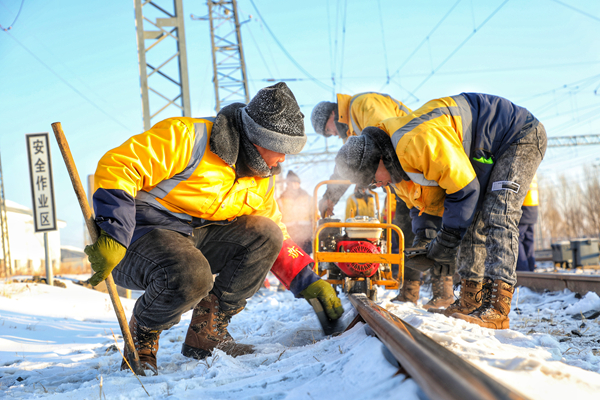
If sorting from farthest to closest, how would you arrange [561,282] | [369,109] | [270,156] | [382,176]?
[561,282] < [369,109] < [382,176] < [270,156]

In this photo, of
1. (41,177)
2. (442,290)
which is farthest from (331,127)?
(41,177)

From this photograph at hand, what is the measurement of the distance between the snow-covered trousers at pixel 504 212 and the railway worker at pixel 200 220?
44.9 inches

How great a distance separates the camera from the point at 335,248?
4391 millimetres

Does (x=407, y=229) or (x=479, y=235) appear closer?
(x=479, y=235)

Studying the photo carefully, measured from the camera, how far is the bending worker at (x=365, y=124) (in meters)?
4.35

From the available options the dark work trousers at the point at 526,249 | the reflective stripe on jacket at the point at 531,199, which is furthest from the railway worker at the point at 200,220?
the dark work trousers at the point at 526,249

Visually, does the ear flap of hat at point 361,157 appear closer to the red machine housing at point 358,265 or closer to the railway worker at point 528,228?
the red machine housing at point 358,265

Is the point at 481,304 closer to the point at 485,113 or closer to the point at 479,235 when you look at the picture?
the point at 479,235

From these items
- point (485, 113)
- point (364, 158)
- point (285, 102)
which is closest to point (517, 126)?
point (485, 113)

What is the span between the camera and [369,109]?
432cm

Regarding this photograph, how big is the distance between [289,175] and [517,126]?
5.81m

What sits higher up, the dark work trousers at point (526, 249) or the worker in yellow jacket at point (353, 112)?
the worker in yellow jacket at point (353, 112)

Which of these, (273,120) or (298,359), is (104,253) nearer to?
(298,359)

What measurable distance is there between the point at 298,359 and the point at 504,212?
1903mm
